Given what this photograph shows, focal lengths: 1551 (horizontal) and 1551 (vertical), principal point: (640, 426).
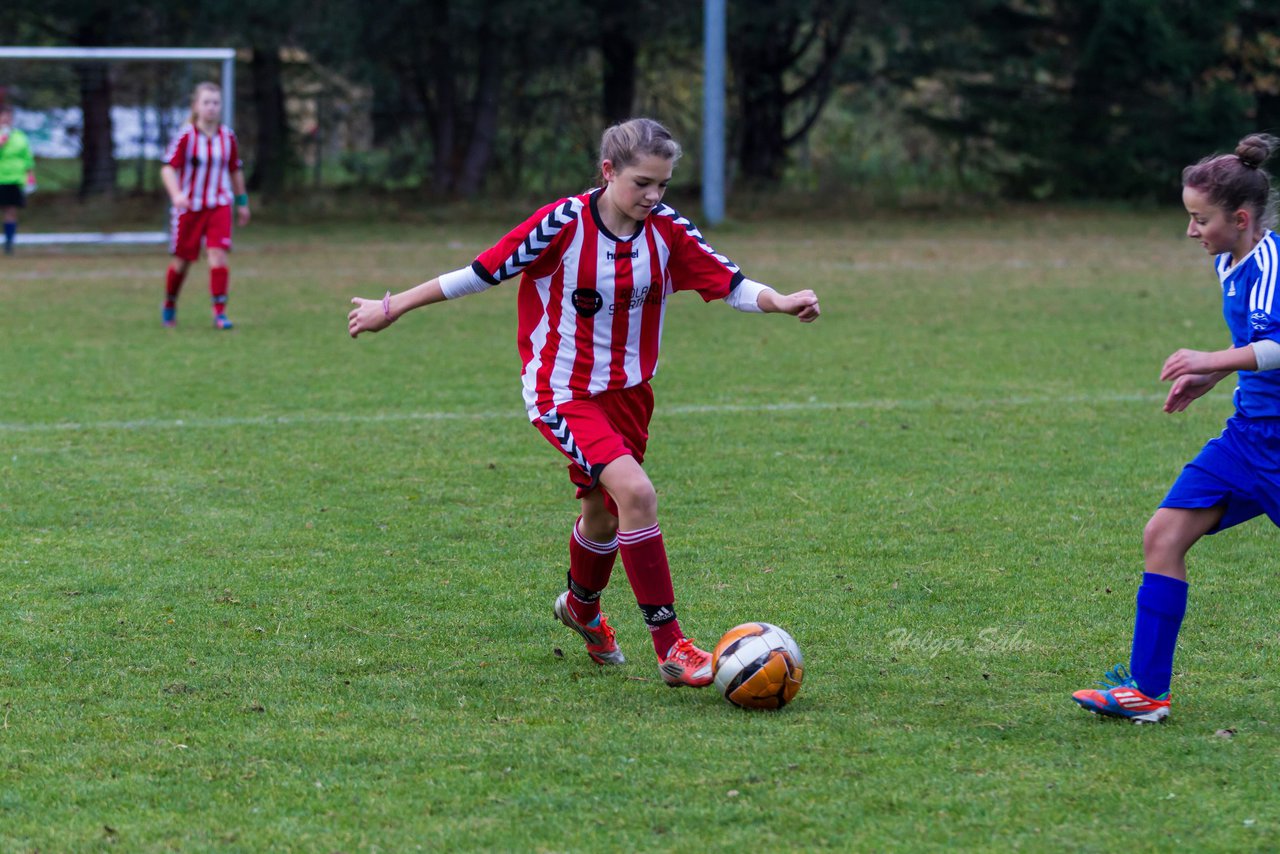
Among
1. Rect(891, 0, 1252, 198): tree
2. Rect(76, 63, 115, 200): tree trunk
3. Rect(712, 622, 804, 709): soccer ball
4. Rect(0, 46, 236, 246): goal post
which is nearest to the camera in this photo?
Rect(712, 622, 804, 709): soccer ball

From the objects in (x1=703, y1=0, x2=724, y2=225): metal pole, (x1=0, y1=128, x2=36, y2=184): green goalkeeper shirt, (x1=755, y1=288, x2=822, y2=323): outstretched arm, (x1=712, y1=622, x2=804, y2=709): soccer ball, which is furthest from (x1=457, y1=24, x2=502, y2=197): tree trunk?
(x1=712, y1=622, x2=804, y2=709): soccer ball

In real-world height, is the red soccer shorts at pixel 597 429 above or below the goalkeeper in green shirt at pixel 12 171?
below

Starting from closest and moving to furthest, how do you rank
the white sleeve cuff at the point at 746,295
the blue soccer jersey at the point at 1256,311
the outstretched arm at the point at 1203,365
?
the outstretched arm at the point at 1203,365 < the blue soccer jersey at the point at 1256,311 < the white sleeve cuff at the point at 746,295

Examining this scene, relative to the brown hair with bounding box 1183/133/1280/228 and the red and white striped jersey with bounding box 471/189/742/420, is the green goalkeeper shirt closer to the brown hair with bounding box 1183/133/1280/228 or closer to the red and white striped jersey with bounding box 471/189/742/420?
the red and white striped jersey with bounding box 471/189/742/420

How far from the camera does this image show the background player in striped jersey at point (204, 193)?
12391mm

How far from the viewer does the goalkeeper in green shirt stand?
19.2 meters

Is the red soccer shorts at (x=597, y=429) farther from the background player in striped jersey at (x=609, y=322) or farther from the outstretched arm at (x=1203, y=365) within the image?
the outstretched arm at (x=1203, y=365)

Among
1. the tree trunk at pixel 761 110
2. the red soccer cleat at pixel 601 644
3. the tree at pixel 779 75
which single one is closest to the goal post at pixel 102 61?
the tree at pixel 779 75

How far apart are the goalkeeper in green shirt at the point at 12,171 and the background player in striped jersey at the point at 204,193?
7858mm

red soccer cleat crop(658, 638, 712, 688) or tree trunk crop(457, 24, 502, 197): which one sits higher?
tree trunk crop(457, 24, 502, 197)

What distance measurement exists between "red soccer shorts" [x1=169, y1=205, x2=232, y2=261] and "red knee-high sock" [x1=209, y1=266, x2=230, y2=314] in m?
0.18

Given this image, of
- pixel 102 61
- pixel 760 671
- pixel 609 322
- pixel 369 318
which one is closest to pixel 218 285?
pixel 369 318

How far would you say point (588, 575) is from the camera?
464 centimetres

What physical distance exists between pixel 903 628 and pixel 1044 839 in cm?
166
